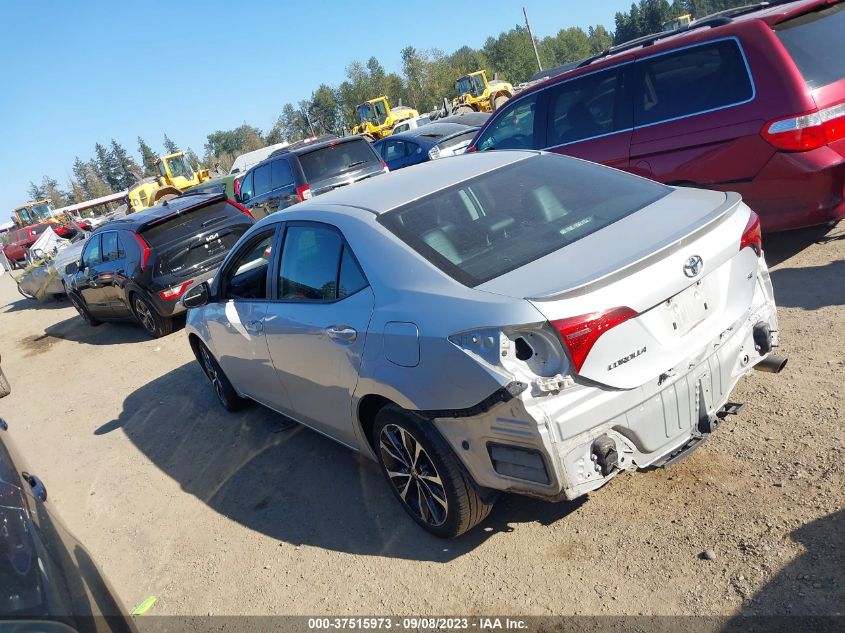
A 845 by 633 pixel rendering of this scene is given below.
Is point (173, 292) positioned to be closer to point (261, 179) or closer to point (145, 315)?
point (145, 315)

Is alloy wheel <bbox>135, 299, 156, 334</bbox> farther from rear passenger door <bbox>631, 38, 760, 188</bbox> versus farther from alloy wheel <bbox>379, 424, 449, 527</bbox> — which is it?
alloy wheel <bbox>379, 424, 449, 527</bbox>

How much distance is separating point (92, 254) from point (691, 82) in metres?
9.20

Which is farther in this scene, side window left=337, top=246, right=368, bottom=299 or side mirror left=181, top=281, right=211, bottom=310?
side mirror left=181, top=281, right=211, bottom=310

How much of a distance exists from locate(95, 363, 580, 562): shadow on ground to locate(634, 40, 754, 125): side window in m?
3.71

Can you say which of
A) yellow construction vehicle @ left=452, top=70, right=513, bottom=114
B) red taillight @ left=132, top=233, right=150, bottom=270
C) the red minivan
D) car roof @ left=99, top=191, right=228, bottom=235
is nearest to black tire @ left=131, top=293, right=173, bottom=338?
red taillight @ left=132, top=233, right=150, bottom=270

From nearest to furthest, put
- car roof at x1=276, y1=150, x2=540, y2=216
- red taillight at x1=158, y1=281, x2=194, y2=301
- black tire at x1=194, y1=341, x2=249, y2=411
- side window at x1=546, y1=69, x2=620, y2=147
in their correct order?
car roof at x1=276, y1=150, x2=540, y2=216
black tire at x1=194, y1=341, x2=249, y2=411
side window at x1=546, y1=69, x2=620, y2=147
red taillight at x1=158, y1=281, x2=194, y2=301

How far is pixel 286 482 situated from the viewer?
4516 millimetres

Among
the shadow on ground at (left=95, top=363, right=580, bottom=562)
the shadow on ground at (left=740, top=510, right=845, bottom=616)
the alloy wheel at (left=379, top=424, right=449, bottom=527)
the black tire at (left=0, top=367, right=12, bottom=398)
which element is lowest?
the shadow on ground at (left=740, top=510, right=845, bottom=616)

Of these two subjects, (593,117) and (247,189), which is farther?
(247,189)

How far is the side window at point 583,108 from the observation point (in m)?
6.34

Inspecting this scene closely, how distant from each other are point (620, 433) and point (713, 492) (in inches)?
34.0

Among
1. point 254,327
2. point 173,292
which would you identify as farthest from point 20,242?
point 254,327

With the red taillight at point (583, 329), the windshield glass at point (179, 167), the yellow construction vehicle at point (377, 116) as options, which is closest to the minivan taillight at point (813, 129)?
the red taillight at point (583, 329)

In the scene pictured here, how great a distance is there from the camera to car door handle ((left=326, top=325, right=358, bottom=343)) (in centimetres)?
341
